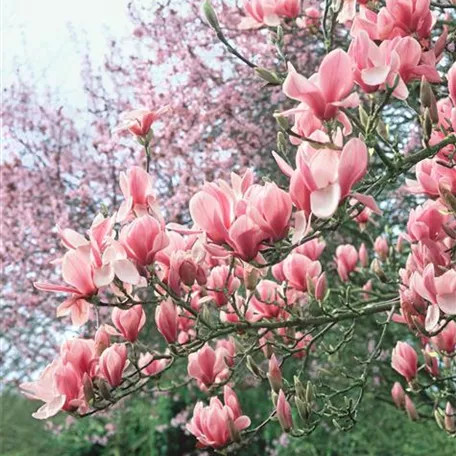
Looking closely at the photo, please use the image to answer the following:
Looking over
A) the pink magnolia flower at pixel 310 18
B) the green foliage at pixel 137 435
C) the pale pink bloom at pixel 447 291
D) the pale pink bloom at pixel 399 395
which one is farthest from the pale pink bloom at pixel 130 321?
the green foliage at pixel 137 435

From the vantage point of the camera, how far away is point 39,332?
5.68m

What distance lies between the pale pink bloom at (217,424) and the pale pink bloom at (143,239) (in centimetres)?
49

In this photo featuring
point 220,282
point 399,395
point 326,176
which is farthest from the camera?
point 399,395

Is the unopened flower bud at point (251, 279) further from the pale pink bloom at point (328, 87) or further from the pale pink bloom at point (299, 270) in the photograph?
the pale pink bloom at point (328, 87)

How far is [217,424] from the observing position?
5.27ft

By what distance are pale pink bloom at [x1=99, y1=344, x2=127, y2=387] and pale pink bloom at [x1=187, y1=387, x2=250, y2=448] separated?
0.98 ft

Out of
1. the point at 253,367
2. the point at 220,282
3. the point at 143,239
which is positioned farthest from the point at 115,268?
the point at 253,367

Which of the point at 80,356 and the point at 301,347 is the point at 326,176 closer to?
the point at 80,356

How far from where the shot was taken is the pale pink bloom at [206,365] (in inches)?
67.4

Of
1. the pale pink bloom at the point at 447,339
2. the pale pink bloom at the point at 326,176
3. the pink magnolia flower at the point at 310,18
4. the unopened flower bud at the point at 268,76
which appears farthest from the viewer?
the pink magnolia flower at the point at 310,18

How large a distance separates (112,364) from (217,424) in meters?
0.34

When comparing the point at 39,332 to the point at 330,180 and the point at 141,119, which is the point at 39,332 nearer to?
the point at 141,119

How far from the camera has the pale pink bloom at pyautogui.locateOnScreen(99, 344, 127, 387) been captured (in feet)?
4.54

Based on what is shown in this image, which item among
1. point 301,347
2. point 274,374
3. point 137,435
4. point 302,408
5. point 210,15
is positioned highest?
point 137,435
